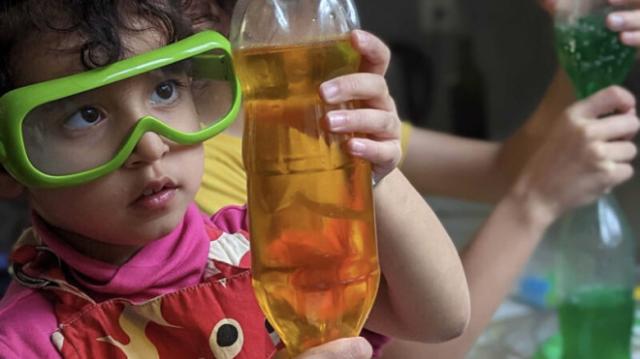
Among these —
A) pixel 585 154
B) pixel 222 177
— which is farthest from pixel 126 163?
pixel 585 154

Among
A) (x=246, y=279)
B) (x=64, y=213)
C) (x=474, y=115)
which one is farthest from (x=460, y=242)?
(x=64, y=213)

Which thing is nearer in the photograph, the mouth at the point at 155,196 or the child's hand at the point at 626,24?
the mouth at the point at 155,196

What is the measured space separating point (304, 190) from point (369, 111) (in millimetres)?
79

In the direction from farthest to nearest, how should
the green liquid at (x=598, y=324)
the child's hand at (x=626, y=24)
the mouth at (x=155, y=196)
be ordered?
1. the green liquid at (x=598, y=324)
2. the child's hand at (x=626, y=24)
3. the mouth at (x=155, y=196)

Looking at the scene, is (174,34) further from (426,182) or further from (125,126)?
(426,182)

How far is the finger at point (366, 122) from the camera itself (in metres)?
0.64

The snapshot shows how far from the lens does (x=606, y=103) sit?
3.65 feet

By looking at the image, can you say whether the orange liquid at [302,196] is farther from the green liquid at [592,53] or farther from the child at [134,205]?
the green liquid at [592,53]

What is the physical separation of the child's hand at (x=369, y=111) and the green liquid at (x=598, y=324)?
2.07ft

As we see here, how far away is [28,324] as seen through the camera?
76 centimetres

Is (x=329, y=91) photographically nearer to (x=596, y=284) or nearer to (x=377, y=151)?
(x=377, y=151)

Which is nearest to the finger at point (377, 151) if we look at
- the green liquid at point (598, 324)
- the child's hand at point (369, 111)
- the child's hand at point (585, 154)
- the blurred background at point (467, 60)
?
the child's hand at point (369, 111)

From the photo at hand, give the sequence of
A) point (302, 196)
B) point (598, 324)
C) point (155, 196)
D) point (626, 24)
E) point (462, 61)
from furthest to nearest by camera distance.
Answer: point (462, 61) < point (598, 324) < point (626, 24) < point (155, 196) < point (302, 196)

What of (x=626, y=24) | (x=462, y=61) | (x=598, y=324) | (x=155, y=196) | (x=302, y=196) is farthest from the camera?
(x=462, y=61)
